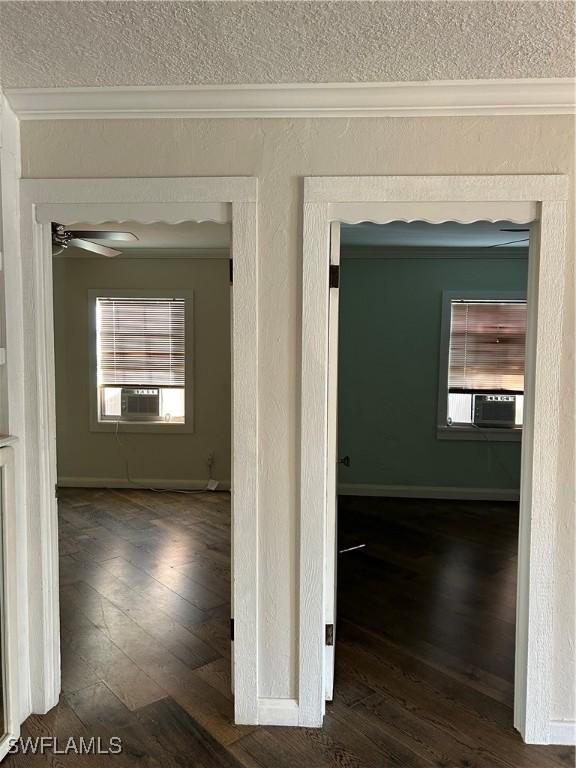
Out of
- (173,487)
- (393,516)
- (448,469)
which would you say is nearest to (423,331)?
(448,469)

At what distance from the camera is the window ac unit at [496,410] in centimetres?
588

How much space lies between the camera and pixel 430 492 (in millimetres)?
6062

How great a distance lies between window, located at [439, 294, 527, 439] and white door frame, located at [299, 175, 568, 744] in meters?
3.63

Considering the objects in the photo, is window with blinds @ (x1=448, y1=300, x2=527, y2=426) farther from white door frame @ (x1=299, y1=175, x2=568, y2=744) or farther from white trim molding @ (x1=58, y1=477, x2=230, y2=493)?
white door frame @ (x1=299, y1=175, x2=568, y2=744)

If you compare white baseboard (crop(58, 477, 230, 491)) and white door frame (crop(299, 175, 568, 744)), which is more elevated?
white door frame (crop(299, 175, 568, 744))

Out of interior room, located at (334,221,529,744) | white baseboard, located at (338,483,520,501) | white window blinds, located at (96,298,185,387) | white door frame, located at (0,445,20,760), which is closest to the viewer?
white door frame, located at (0,445,20,760)

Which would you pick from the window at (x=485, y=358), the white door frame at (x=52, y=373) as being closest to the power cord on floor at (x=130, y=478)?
the window at (x=485, y=358)

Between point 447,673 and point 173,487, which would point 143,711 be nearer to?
point 447,673

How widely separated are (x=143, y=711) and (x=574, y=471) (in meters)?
2.08

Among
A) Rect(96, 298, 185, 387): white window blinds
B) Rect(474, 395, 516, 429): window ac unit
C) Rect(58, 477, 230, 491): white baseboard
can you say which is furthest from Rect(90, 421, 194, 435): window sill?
Rect(474, 395, 516, 429): window ac unit

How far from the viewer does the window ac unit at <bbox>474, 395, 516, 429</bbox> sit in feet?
19.3

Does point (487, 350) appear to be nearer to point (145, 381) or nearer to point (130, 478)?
point (145, 381)

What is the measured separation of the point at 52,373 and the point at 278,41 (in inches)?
61.7

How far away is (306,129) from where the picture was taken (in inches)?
89.6
